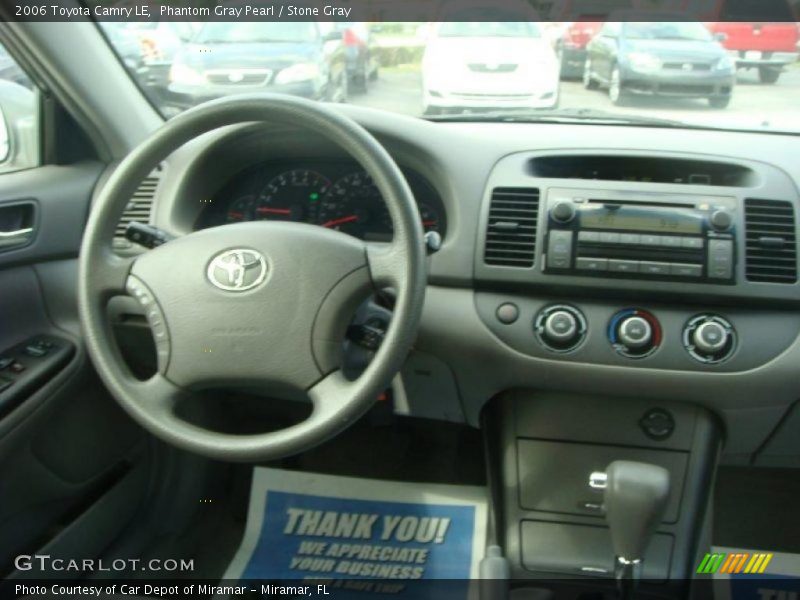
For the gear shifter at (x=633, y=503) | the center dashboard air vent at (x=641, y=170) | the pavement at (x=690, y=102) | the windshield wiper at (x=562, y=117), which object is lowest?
the gear shifter at (x=633, y=503)

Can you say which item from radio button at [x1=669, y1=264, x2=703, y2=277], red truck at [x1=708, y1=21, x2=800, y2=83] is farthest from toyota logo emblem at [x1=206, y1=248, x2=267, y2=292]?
red truck at [x1=708, y1=21, x2=800, y2=83]

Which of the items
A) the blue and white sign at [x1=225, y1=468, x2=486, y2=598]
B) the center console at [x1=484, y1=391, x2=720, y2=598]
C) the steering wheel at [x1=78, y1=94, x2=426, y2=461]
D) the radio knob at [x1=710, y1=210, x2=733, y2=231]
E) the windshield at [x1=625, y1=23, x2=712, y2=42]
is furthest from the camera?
the blue and white sign at [x1=225, y1=468, x2=486, y2=598]

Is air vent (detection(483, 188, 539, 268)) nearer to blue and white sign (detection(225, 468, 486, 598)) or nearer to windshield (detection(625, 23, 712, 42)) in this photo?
windshield (detection(625, 23, 712, 42))

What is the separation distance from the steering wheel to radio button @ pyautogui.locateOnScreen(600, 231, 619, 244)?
1.67ft

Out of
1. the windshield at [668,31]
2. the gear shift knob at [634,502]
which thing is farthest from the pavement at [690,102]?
the gear shift knob at [634,502]

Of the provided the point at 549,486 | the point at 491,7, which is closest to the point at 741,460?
the point at 549,486

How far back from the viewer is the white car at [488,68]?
1.85m

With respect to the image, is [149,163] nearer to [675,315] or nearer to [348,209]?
[348,209]

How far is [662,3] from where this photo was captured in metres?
1.81

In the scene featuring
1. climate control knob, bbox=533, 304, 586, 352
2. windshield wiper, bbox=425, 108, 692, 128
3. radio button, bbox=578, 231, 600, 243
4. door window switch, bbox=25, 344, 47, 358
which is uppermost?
windshield wiper, bbox=425, 108, 692, 128

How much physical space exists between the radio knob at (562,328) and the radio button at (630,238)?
19 centimetres

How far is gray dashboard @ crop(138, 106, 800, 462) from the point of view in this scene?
1715mm

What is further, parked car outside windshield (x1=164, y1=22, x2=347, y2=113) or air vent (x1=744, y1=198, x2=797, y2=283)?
parked car outside windshield (x1=164, y1=22, x2=347, y2=113)

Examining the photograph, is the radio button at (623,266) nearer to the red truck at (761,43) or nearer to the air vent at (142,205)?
the red truck at (761,43)
